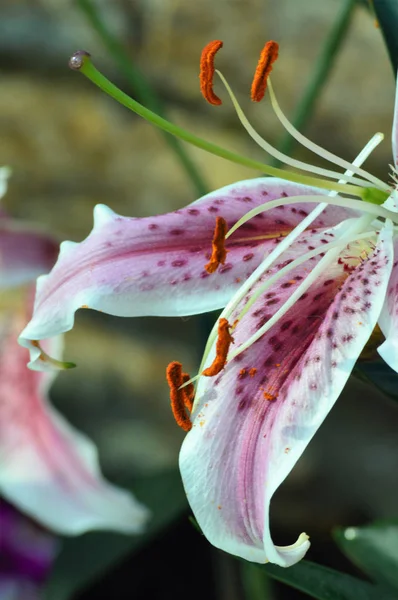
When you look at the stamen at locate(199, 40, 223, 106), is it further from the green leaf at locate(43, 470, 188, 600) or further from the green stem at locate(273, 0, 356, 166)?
the green leaf at locate(43, 470, 188, 600)

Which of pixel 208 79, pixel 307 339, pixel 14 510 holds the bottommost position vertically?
pixel 14 510

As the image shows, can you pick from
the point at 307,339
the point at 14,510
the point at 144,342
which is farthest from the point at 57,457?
the point at 144,342

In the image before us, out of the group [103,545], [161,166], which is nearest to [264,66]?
[103,545]

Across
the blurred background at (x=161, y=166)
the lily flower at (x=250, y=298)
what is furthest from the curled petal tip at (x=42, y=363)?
the blurred background at (x=161, y=166)

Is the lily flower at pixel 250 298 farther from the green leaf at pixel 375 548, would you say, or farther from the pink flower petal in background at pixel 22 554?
the pink flower petal in background at pixel 22 554

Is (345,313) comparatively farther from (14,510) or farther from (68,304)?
(14,510)

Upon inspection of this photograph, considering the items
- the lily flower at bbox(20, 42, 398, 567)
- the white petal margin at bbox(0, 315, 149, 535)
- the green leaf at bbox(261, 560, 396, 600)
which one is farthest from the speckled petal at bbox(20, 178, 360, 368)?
the white petal margin at bbox(0, 315, 149, 535)
